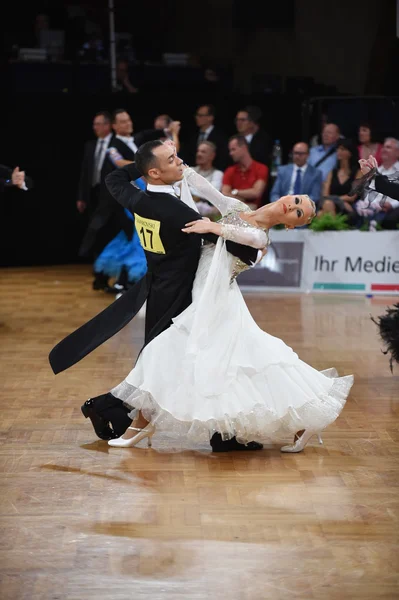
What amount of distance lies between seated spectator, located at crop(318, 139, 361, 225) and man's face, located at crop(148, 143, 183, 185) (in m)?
4.83

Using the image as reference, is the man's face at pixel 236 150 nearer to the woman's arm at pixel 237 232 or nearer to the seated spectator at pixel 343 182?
the seated spectator at pixel 343 182

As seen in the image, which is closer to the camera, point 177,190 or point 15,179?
point 177,190

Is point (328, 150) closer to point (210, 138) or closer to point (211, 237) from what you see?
point (210, 138)

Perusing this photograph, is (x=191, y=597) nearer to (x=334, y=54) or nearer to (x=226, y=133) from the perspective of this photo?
(x=226, y=133)

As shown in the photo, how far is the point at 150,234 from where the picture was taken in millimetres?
4301

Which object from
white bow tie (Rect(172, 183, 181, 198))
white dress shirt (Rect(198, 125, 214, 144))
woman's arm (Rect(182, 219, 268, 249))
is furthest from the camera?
white dress shirt (Rect(198, 125, 214, 144))

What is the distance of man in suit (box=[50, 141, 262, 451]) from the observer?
4.24 meters

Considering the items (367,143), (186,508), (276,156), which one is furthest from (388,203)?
(186,508)

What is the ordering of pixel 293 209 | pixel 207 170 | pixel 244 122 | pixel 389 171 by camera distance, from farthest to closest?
pixel 244 122
pixel 207 170
pixel 389 171
pixel 293 209

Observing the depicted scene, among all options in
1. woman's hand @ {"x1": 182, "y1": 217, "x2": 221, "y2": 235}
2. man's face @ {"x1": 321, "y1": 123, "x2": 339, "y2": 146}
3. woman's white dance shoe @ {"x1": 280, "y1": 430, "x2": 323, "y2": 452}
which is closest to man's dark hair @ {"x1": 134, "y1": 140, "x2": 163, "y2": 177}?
woman's hand @ {"x1": 182, "y1": 217, "x2": 221, "y2": 235}

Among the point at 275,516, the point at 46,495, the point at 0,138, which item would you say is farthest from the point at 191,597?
the point at 0,138

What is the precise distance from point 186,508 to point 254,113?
666cm

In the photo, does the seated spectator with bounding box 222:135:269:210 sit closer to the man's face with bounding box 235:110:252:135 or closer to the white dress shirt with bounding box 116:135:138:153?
the man's face with bounding box 235:110:252:135

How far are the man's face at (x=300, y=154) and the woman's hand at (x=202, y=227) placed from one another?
16.2ft
